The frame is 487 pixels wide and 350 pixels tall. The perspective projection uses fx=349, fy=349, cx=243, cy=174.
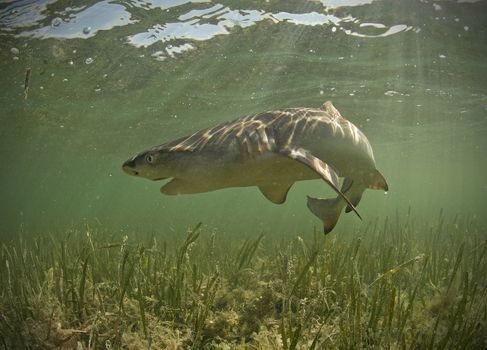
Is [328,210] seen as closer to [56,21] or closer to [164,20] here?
[164,20]

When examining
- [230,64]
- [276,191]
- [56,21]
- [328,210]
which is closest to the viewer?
[328,210]

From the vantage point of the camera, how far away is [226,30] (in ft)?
42.1

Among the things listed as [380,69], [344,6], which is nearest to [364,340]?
[344,6]

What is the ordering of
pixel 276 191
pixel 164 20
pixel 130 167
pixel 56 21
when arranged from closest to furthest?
pixel 130 167, pixel 276 191, pixel 56 21, pixel 164 20

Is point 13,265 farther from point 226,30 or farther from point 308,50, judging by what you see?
point 308,50

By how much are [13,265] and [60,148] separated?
2984 cm

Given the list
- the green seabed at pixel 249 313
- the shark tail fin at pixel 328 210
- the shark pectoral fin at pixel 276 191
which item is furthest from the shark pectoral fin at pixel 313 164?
the shark tail fin at pixel 328 210

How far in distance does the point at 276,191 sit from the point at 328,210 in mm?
1000

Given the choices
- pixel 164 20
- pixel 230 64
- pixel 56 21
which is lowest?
pixel 230 64

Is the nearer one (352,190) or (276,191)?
(276,191)

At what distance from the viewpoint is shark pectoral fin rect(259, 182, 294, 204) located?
20.6 feet

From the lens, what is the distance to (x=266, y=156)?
480cm

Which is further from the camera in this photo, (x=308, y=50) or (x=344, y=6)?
(x=308, y=50)

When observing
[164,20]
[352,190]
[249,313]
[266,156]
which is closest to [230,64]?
[164,20]
